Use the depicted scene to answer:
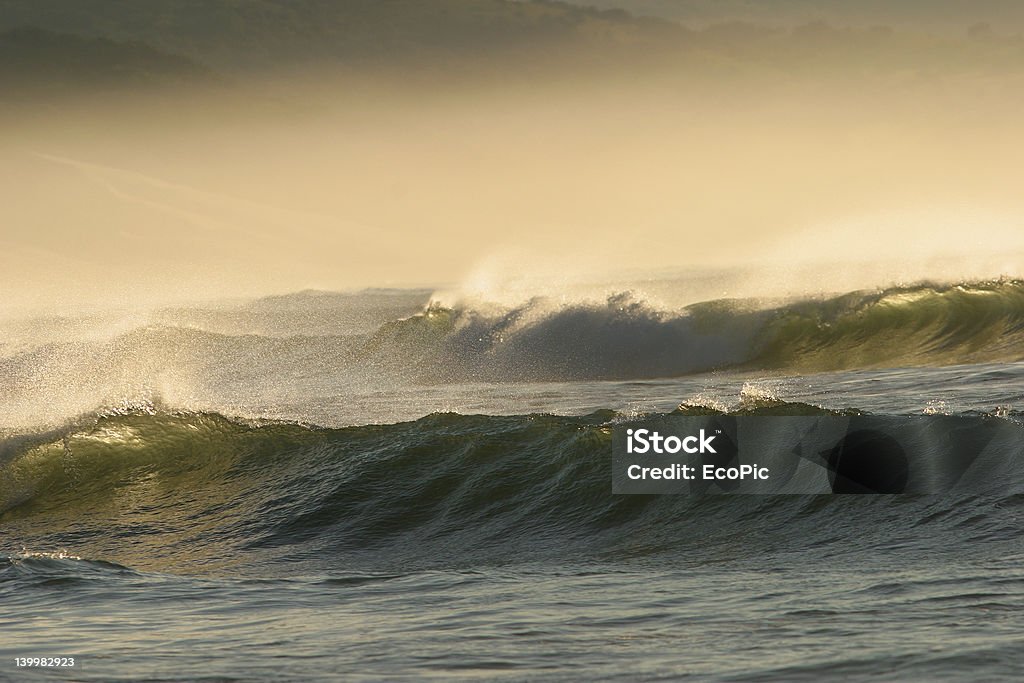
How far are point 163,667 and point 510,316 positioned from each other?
20.8 meters

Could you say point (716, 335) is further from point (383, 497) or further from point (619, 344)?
point (383, 497)

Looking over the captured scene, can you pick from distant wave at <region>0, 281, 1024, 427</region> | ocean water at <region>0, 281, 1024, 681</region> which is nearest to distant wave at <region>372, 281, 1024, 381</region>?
distant wave at <region>0, 281, 1024, 427</region>

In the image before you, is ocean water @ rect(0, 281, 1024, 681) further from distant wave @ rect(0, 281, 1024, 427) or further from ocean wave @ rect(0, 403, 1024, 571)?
distant wave @ rect(0, 281, 1024, 427)

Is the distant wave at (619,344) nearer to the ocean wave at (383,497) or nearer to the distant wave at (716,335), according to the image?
the distant wave at (716,335)

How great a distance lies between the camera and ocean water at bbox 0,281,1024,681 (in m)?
6.47

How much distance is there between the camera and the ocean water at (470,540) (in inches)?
255

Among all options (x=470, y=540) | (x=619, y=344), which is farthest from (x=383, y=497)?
(x=619, y=344)

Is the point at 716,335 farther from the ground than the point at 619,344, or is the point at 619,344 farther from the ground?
the point at 716,335

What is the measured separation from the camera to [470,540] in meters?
10.4

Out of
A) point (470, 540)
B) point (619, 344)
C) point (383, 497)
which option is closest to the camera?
point (470, 540)

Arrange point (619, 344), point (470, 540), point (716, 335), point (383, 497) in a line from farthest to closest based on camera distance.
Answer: point (716, 335) < point (619, 344) < point (383, 497) < point (470, 540)

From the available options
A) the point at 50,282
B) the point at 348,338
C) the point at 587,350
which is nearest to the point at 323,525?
the point at 587,350

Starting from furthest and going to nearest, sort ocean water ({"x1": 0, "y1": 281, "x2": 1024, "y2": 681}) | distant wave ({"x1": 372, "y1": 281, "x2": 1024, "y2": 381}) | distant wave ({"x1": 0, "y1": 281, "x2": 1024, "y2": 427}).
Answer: distant wave ({"x1": 372, "y1": 281, "x2": 1024, "y2": 381})
distant wave ({"x1": 0, "y1": 281, "x2": 1024, "y2": 427})
ocean water ({"x1": 0, "y1": 281, "x2": 1024, "y2": 681})

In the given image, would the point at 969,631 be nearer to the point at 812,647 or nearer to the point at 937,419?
the point at 812,647
